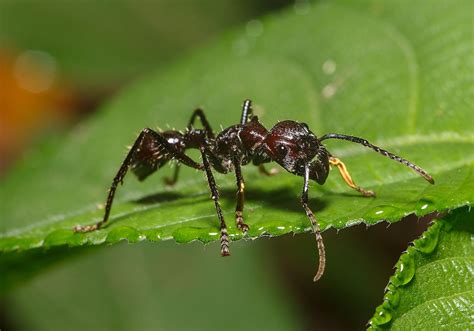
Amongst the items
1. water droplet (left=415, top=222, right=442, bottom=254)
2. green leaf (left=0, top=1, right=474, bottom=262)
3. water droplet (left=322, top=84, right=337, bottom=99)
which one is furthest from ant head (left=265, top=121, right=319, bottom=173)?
water droplet (left=415, top=222, right=442, bottom=254)

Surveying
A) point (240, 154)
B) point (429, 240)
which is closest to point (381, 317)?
point (429, 240)

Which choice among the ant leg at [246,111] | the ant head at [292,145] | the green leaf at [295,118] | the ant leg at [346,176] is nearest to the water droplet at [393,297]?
the green leaf at [295,118]

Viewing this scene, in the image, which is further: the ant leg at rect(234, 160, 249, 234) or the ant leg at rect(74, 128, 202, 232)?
the ant leg at rect(74, 128, 202, 232)

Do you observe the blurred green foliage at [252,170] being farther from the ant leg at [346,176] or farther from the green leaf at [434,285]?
the green leaf at [434,285]

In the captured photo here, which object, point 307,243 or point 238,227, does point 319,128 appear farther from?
point 307,243

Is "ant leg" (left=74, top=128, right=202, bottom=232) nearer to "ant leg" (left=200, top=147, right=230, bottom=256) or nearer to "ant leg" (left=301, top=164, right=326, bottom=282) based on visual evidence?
"ant leg" (left=200, top=147, right=230, bottom=256)

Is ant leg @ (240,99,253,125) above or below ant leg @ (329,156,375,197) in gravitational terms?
above
